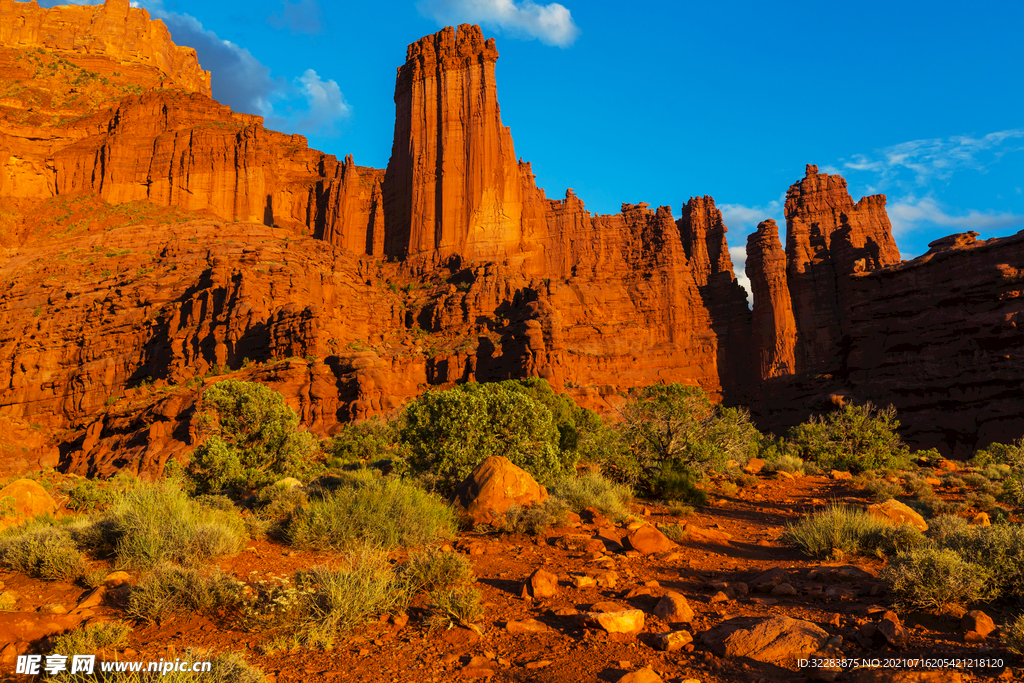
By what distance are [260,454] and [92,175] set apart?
7806cm

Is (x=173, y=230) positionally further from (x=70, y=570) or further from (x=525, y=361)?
(x=70, y=570)

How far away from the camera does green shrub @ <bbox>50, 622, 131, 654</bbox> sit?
4914 mm

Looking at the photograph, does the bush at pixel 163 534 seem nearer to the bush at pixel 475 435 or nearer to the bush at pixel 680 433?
the bush at pixel 475 435

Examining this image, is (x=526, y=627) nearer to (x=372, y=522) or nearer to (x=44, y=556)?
(x=372, y=522)

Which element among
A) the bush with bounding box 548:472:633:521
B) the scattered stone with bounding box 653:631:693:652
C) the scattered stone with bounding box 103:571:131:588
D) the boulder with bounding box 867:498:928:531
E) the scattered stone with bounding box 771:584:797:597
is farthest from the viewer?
the bush with bounding box 548:472:633:521

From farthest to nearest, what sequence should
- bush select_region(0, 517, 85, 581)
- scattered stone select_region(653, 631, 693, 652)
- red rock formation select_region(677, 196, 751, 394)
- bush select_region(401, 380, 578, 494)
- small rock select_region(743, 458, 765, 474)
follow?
1. red rock formation select_region(677, 196, 751, 394)
2. small rock select_region(743, 458, 765, 474)
3. bush select_region(401, 380, 578, 494)
4. bush select_region(0, 517, 85, 581)
5. scattered stone select_region(653, 631, 693, 652)

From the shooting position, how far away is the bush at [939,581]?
18.5 ft

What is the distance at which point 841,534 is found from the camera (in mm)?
8500

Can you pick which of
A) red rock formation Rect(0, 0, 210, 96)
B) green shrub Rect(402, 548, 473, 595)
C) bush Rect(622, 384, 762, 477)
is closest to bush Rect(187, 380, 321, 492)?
bush Rect(622, 384, 762, 477)

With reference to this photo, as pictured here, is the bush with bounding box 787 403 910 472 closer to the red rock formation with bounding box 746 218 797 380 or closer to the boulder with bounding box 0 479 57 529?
the boulder with bounding box 0 479 57 529

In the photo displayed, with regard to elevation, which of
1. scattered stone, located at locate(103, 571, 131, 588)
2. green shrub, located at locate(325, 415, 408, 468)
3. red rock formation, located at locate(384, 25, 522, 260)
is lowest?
green shrub, located at locate(325, 415, 408, 468)

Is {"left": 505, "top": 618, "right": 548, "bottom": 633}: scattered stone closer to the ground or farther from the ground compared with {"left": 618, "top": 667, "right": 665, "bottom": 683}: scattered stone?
closer to the ground

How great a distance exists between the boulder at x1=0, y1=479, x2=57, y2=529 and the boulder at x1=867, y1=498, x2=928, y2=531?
16.3 m

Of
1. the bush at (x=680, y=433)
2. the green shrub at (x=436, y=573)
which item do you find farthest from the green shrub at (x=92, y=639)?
the bush at (x=680, y=433)
